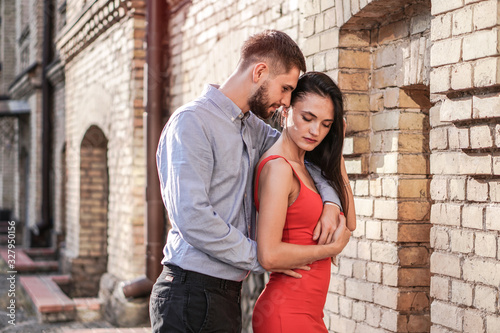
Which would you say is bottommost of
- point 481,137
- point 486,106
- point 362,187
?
point 362,187

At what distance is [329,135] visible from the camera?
2635mm

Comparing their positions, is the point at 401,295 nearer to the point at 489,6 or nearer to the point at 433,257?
the point at 433,257

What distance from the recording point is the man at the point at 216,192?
215 centimetres

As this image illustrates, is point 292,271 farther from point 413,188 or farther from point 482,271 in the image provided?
point 413,188

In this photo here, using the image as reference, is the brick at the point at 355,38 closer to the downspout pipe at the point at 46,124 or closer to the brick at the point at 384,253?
the brick at the point at 384,253

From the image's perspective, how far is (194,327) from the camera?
2.21 metres

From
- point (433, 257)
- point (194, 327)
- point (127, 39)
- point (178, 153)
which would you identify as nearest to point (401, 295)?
point (433, 257)

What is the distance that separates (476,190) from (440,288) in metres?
0.50

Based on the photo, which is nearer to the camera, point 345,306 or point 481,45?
point 481,45

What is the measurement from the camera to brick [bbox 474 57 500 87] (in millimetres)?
2377

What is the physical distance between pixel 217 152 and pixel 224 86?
329mm

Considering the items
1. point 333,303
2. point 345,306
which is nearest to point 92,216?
point 333,303

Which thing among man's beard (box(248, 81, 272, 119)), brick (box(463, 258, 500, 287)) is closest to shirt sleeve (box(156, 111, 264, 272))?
man's beard (box(248, 81, 272, 119))

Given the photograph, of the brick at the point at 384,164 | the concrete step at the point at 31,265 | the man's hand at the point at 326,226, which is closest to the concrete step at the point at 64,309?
the concrete step at the point at 31,265
